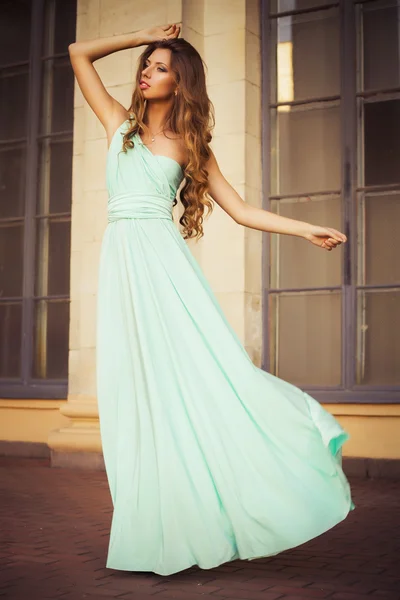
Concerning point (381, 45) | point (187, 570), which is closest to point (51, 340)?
point (381, 45)

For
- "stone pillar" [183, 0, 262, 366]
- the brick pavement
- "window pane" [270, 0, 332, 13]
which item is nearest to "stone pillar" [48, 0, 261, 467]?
"stone pillar" [183, 0, 262, 366]

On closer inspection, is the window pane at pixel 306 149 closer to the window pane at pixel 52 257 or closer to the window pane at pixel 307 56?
the window pane at pixel 307 56

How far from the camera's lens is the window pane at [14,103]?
9023 millimetres

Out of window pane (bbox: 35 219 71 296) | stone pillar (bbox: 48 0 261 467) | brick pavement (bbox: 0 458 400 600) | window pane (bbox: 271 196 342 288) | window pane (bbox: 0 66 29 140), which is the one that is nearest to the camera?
brick pavement (bbox: 0 458 400 600)

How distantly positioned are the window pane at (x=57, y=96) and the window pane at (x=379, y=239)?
3.20 metres

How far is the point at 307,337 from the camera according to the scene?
728cm

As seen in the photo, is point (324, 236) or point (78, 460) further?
point (78, 460)

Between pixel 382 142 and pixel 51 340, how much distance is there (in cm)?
361

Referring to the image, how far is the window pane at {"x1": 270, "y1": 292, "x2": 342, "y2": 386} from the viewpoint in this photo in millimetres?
7164

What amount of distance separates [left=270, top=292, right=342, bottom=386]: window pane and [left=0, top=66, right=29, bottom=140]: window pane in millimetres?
3354

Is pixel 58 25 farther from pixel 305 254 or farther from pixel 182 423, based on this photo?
pixel 182 423

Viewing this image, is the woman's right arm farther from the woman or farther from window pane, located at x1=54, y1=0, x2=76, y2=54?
window pane, located at x1=54, y1=0, x2=76, y2=54

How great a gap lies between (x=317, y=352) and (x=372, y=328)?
19.5 inches

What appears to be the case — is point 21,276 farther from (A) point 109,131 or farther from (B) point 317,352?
(A) point 109,131
